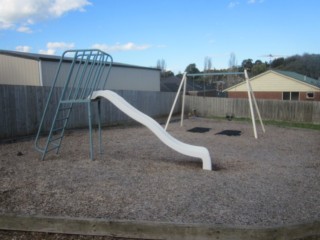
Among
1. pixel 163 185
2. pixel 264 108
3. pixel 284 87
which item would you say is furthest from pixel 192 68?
pixel 163 185

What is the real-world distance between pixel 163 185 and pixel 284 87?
1185 inches

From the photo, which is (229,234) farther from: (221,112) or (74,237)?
(221,112)

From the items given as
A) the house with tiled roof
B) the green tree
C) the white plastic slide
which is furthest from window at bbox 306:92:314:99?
the green tree

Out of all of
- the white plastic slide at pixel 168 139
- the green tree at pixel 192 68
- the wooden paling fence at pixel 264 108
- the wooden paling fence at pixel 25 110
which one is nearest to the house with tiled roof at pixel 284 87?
the wooden paling fence at pixel 264 108

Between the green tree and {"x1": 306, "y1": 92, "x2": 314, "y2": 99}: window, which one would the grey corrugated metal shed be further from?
the green tree

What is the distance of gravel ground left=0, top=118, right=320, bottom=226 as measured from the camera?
4.24m

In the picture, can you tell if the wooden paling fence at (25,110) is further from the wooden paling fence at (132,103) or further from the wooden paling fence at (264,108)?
the wooden paling fence at (264,108)

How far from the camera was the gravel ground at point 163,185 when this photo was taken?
13.9ft

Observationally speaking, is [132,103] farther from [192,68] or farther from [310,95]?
[192,68]

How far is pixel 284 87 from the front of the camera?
3244 cm

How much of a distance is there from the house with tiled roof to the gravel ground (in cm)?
2371

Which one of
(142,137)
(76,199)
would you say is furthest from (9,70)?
(76,199)

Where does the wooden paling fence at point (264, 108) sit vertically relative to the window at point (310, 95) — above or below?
below

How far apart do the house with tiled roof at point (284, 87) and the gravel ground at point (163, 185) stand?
23707mm
